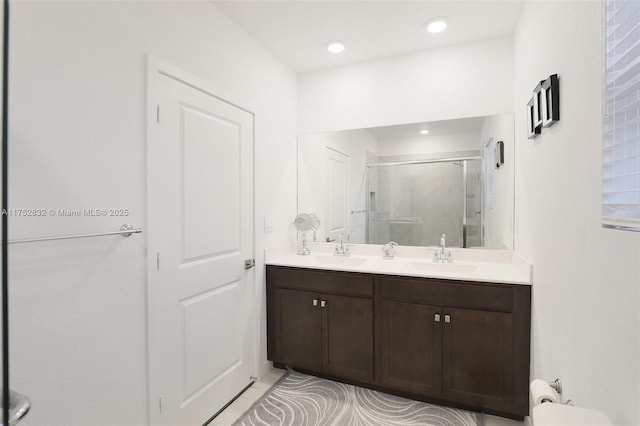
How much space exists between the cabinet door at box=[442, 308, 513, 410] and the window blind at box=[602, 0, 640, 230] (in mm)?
1276

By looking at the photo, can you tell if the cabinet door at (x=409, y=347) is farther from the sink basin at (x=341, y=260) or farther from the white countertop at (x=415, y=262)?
the sink basin at (x=341, y=260)

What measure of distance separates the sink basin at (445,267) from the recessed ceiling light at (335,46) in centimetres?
175

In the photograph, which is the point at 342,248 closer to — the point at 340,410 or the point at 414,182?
the point at 414,182

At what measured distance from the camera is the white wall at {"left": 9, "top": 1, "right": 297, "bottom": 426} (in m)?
1.15

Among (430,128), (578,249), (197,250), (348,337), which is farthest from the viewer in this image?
(430,128)

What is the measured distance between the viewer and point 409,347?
2.15 metres

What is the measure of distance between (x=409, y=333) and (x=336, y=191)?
1.35m

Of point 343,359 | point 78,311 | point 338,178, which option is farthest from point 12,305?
point 338,178

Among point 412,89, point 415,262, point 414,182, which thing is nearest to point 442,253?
point 415,262

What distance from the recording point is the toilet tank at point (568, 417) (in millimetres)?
788

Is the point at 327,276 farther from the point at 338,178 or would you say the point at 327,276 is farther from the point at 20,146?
the point at 20,146


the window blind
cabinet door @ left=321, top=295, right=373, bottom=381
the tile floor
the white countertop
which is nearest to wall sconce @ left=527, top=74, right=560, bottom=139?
the window blind

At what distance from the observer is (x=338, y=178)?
2955 millimetres

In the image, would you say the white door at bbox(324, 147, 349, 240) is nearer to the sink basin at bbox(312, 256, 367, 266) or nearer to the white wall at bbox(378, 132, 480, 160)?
the sink basin at bbox(312, 256, 367, 266)
